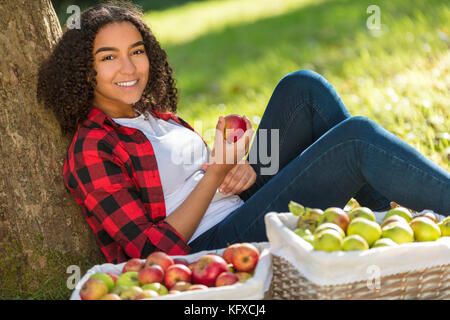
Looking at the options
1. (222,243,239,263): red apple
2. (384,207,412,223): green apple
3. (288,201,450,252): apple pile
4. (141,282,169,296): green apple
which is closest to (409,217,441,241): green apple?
(288,201,450,252): apple pile

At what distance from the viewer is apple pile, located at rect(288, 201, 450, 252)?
6.90 ft

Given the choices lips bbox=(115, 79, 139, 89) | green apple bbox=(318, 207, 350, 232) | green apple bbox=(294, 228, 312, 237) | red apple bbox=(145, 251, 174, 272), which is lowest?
red apple bbox=(145, 251, 174, 272)

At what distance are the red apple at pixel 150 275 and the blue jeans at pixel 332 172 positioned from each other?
603mm

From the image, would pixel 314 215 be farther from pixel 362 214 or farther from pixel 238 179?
pixel 238 179

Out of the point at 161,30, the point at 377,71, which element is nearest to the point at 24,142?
the point at 377,71

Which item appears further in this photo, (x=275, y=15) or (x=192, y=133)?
(x=275, y=15)

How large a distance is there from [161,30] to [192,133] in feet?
34.0

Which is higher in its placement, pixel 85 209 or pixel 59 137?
pixel 59 137

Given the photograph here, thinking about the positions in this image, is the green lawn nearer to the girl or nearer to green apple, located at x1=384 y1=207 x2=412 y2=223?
the girl

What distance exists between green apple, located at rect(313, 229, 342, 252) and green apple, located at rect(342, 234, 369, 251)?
0.02 metres

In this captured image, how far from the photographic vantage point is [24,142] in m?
2.82

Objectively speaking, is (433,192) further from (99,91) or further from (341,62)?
(341,62)

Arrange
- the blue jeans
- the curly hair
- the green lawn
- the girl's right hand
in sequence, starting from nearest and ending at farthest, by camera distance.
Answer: the blue jeans → the girl's right hand → the curly hair → the green lawn
